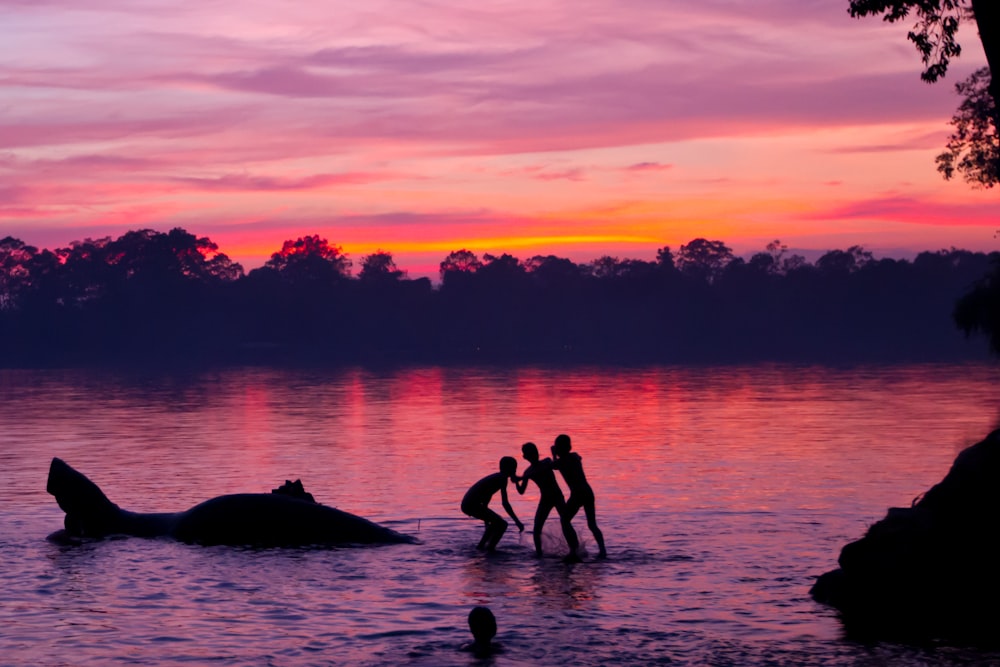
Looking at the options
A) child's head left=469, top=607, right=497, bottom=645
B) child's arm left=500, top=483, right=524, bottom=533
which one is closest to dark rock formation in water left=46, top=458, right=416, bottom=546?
child's arm left=500, top=483, right=524, bottom=533

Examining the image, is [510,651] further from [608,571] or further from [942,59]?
[942,59]

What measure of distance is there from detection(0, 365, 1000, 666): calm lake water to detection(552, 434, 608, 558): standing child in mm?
659

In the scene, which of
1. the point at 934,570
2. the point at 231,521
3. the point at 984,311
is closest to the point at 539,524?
the point at 231,521

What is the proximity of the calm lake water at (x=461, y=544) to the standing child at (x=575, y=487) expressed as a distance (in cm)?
66

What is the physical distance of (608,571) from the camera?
1872cm

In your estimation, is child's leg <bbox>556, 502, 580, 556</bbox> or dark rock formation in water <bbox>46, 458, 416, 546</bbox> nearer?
child's leg <bbox>556, 502, 580, 556</bbox>

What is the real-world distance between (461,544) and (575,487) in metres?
2.22

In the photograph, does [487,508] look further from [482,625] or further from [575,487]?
[482,625]

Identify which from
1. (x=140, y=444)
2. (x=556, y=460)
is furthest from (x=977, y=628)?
(x=140, y=444)

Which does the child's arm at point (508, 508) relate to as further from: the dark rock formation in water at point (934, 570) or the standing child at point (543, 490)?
the dark rock formation in water at point (934, 570)

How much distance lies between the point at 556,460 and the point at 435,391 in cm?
5520

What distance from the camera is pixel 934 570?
15875 millimetres

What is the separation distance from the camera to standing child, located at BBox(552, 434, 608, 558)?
2012 centimetres

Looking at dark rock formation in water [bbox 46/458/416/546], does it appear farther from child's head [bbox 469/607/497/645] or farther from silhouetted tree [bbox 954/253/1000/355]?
silhouetted tree [bbox 954/253/1000/355]
